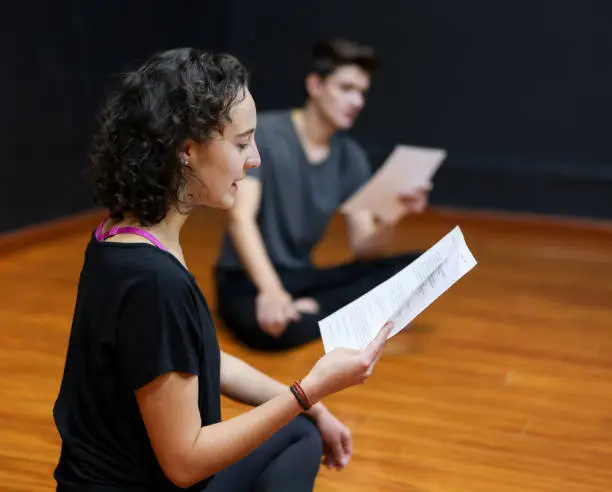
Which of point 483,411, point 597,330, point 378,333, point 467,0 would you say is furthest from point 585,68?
point 378,333

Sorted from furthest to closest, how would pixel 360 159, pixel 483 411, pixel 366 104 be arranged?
pixel 366 104 → pixel 360 159 → pixel 483 411

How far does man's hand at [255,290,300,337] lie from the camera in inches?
93.6

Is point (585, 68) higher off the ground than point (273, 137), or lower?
lower

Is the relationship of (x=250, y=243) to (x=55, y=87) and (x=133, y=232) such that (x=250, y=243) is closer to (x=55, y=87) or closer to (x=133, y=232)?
(x=133, y=232)

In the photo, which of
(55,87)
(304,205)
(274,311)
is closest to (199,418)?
(274,311)

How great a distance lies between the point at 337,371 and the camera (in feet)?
3.67

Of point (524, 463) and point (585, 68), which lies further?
point (585, 68)

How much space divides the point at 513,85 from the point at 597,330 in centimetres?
195

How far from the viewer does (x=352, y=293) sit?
2680 mm

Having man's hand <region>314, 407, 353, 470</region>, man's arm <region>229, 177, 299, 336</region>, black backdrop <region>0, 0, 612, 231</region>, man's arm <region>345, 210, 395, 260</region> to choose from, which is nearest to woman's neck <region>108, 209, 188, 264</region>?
man's hand <region>314, 407, 353, 470</region>

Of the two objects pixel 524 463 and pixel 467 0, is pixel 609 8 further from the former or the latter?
pixel 524 463

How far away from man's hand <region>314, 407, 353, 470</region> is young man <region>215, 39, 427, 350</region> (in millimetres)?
981

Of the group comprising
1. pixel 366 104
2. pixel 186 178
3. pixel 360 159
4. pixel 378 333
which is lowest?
pixel 366 104

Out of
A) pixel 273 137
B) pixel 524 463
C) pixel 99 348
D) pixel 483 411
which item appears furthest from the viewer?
pixel 273 137
